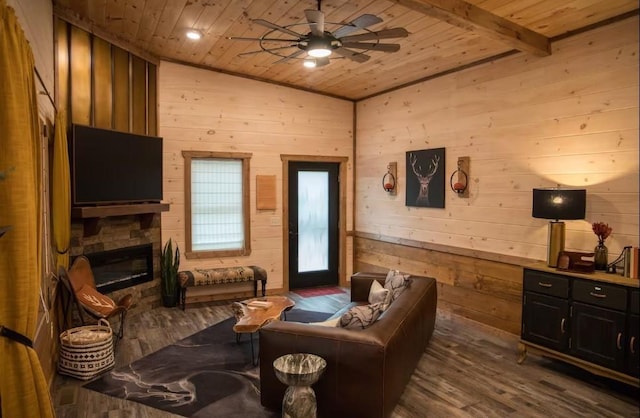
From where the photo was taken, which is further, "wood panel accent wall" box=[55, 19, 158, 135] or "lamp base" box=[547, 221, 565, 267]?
"wood panel accent wall" box=[55, 19, 158, 135]

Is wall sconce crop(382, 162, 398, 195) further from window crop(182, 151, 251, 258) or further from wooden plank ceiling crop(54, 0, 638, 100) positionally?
window crop(182, 151, 251, 258)

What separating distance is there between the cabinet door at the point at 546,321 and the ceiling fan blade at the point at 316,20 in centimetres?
294

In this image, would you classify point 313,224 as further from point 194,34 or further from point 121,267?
point 194,34

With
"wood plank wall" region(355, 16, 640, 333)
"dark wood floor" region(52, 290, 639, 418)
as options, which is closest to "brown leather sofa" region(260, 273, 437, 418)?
"dark wood floor" region(52, 290, 639, 418)

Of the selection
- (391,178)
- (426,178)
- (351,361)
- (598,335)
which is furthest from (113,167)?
(598,335)

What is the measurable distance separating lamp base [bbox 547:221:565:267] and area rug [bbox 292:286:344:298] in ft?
11.5

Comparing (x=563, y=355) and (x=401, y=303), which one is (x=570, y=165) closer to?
(x=563, y=355)

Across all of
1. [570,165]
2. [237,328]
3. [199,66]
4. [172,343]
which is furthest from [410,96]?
[172,343]

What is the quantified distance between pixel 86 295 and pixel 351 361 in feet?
9.76

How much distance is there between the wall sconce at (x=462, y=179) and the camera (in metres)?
5.27

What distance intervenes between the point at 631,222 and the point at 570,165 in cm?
75

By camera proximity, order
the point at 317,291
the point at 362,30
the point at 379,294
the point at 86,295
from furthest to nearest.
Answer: the point at 317,291 < the point at 86,295 < the point at 379,294 < the point at 362,30

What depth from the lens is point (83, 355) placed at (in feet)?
12.1

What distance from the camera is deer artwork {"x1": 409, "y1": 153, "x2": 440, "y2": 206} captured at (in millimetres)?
5727
